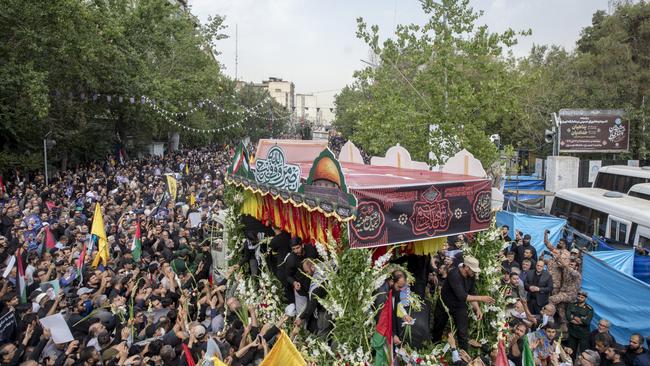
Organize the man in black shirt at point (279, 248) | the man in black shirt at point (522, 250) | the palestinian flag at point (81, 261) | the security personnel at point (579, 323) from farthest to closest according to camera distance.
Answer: the man in black shirt at point (522, 250) → the palestinian flag at point (81, 261) → the man in black shirt at point (279, 248) → the security personnel at point (579, 323)

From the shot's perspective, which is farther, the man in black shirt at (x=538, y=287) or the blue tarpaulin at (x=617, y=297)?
the man in black shirt at (x=538, y=287)

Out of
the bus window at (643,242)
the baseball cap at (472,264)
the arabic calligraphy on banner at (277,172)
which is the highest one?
the arabic calligraphy on banner at (277,172)

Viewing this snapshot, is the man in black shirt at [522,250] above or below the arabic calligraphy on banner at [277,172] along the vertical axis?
below

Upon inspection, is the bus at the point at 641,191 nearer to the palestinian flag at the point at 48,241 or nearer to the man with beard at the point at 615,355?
the man with beard at the point at 615,355

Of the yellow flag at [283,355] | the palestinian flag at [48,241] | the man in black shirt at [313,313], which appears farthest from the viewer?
the palestinian flag at [48,241]

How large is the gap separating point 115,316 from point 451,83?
12.5 metres

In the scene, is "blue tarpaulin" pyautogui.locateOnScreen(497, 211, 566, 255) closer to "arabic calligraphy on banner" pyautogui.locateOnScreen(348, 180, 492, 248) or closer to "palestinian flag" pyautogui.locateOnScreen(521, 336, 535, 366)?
"arabic calligraphy on banner" pyautogui.locateOnScreen(348, 180, 492, 248)

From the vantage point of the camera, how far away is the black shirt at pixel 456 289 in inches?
289

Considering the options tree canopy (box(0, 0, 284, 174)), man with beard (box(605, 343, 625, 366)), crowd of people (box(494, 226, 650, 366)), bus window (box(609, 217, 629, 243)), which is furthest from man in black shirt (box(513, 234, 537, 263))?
tree canopy (box(0, 0, 284, 174))

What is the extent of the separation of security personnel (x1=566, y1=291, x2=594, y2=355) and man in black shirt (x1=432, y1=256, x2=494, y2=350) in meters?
1.70

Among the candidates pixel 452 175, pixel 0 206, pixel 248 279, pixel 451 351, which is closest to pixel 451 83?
pixel 452 175

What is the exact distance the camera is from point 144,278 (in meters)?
10.2

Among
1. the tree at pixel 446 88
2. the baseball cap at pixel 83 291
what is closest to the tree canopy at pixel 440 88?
the tree at pixel 446 88

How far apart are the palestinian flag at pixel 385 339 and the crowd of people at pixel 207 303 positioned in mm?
441
